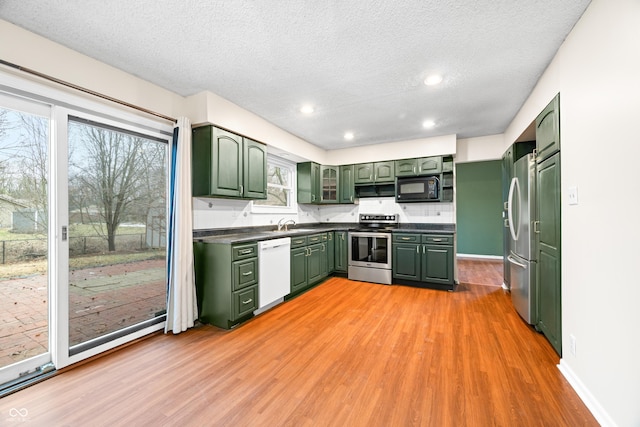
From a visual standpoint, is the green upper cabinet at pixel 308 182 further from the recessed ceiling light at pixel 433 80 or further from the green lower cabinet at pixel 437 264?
the recessed ceiling light at pixel 433 80

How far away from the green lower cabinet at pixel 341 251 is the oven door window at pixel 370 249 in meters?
0.15

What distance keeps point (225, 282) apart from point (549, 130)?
3.32 metres

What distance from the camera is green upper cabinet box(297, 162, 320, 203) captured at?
4.95 metres

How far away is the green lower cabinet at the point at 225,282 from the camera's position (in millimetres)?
2711

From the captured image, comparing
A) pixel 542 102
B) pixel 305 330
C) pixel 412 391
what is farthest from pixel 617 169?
pixel 305 330

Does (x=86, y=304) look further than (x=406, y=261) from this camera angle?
No

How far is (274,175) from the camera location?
15.3ft

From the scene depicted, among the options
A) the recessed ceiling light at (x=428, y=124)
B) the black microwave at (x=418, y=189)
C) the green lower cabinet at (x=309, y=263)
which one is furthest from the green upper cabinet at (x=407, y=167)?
the green lower cabinet at (x=309, y=263)

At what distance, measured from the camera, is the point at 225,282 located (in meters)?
2.72

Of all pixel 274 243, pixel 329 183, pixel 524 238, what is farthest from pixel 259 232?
pixel 524 238

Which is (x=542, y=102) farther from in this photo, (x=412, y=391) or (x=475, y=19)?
(x=412, y=391)

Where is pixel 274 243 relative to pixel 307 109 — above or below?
below

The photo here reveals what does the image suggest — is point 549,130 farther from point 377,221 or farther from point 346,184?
point 346,184

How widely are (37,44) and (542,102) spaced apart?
420 centimetres
